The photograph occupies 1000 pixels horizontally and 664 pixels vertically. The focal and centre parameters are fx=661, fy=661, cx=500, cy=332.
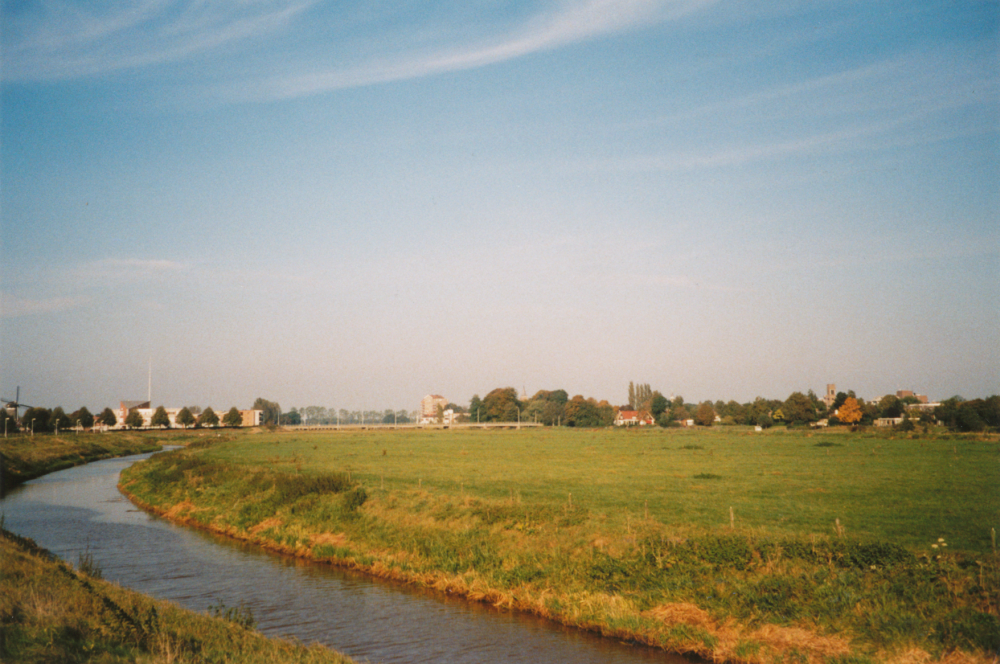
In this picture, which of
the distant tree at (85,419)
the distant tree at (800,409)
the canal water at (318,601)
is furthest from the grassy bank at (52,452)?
the distant tree at (800,409)

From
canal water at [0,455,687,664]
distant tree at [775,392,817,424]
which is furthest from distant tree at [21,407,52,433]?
distant tree at [775,392,817,424]

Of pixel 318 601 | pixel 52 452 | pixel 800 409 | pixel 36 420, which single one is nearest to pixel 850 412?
pixel 800 409

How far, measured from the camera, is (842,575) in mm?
19062

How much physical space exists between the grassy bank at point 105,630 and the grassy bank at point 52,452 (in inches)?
1533

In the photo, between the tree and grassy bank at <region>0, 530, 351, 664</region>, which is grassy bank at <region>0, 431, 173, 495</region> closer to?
grassy bank at <region>0, 530, 351, 664</region>

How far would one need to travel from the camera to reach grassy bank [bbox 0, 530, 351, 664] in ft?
39.9

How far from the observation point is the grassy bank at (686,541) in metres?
17.3

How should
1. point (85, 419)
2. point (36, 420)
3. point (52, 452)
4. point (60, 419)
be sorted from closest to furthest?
point (52, 452) < point (36, 420) < point (60, 419) < point (85, 419)

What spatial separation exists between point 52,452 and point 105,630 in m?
88.8

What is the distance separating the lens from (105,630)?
1395cm

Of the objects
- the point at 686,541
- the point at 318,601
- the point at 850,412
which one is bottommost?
the point at 318,601

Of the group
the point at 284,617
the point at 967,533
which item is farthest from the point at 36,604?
the point at 967,533

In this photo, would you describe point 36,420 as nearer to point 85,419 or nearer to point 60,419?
A: point 60,419

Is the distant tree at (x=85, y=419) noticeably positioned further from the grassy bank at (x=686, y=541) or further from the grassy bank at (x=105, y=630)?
the grassy bank at (x=105, y=630)
